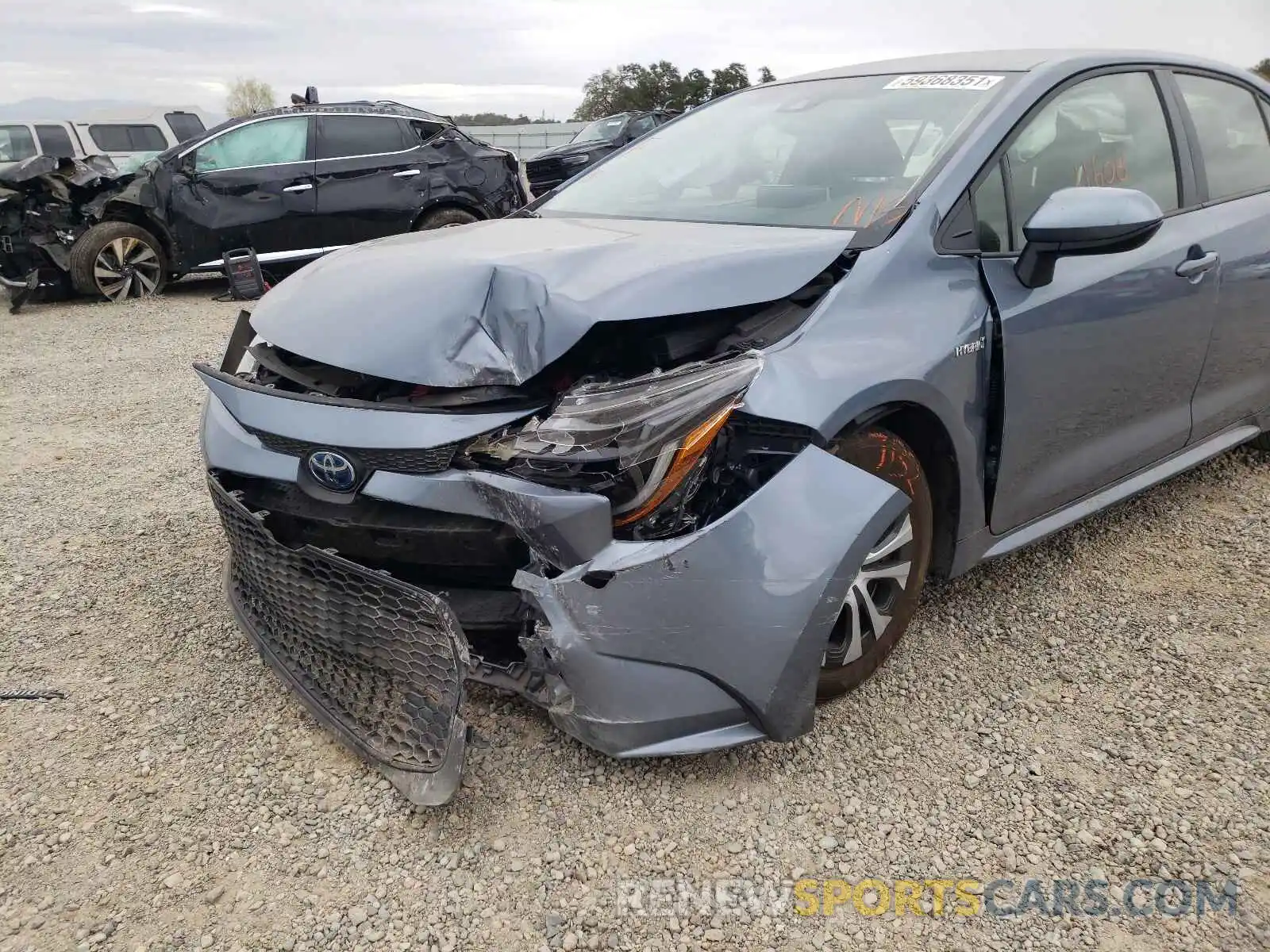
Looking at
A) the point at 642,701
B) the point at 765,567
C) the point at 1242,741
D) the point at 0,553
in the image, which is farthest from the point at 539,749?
the point at 0,553

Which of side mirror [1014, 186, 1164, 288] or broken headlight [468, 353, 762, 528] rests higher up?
side mirror [1014, 186, 1164, 288]

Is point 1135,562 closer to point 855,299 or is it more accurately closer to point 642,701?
point 855,299

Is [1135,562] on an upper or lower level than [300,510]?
lower

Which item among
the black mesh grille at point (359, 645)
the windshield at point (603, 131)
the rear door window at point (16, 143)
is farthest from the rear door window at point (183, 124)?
the black mesh grille at point (359, 645)

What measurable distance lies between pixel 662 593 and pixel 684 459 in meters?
0.27

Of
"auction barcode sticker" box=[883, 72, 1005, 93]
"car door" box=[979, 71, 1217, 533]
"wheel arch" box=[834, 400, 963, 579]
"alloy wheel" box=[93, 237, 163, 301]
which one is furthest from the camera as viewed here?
"alloy wheel" box=[93, 237, 163, 301]

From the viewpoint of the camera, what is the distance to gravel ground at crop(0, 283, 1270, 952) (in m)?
1.71

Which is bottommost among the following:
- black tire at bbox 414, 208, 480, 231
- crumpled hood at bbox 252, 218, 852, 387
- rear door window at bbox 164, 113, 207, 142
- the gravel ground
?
the gravel ground

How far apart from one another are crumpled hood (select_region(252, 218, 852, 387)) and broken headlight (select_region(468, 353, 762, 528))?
157 mm

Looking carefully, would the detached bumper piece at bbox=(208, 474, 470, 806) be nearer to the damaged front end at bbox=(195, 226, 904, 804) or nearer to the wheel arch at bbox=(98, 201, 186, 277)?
the damaged front end at bbox=(195, 226, 904, 804)

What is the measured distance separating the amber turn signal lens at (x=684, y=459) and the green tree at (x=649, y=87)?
3859 centimetres

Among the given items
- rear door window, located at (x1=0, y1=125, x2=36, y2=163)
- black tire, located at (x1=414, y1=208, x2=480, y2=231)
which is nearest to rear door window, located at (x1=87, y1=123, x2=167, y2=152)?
rear door window, located at (x1=0, y1=125, x2=36, y2=163)

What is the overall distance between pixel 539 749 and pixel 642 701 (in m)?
0.40

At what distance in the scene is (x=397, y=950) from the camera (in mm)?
1652
